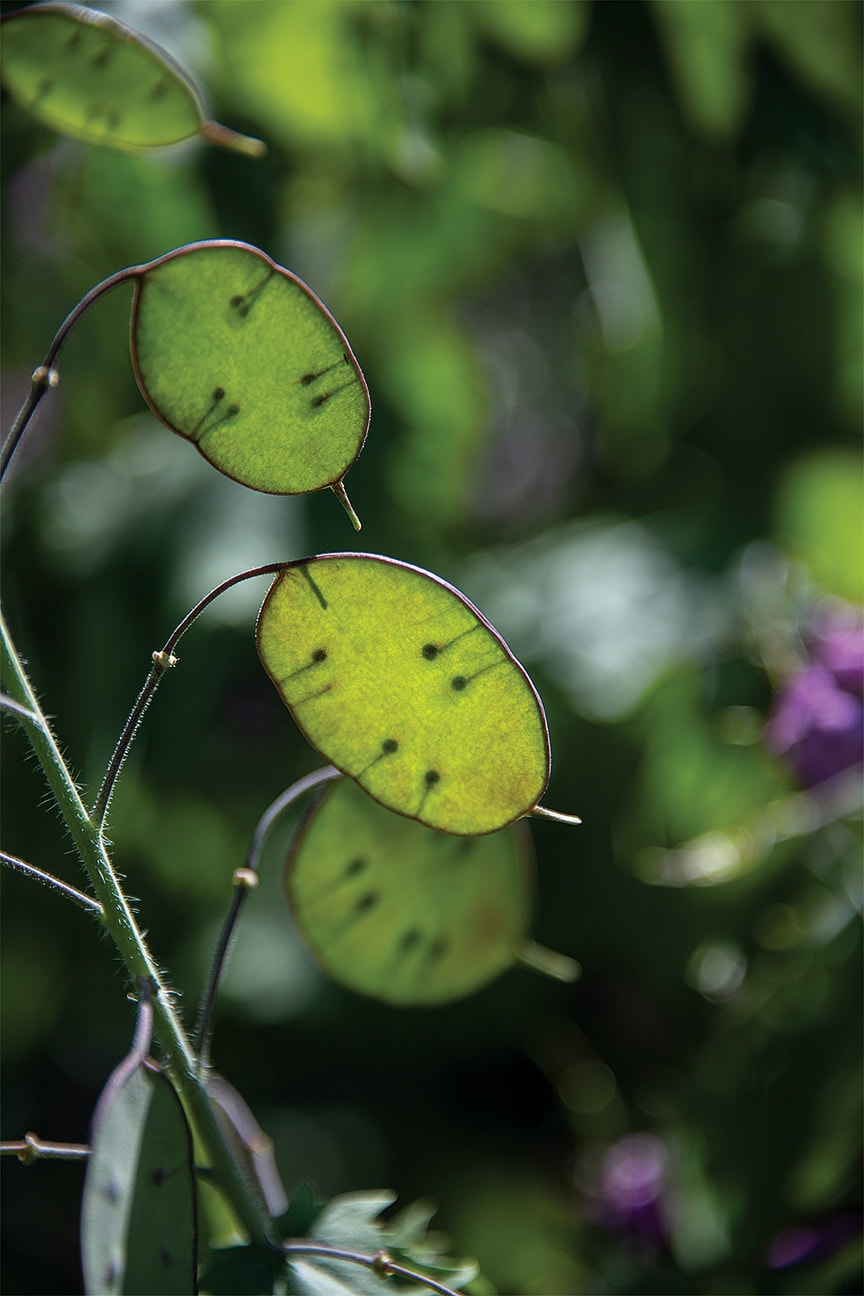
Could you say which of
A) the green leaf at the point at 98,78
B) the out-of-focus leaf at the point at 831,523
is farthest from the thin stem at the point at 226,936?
the out-of-focus leaf at the point at 831,523

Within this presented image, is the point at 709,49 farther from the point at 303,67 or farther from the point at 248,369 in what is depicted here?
the point at 248,369

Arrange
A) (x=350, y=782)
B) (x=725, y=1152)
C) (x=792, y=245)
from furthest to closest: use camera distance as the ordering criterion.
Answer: (x=792, y=245), (x=725, y=1152), (x=350, y=782)

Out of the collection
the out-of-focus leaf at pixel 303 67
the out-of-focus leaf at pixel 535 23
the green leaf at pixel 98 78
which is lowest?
the out-of-focus leaf at pixel 303 67

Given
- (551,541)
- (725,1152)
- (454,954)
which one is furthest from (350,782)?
(551,541)

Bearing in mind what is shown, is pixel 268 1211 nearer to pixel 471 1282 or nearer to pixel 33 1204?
pixel 471 1282

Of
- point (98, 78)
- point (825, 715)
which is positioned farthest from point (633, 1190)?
point (98, 78)

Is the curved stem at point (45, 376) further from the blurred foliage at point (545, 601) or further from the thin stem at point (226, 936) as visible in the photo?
the blurred foliage at point (545, 601)
